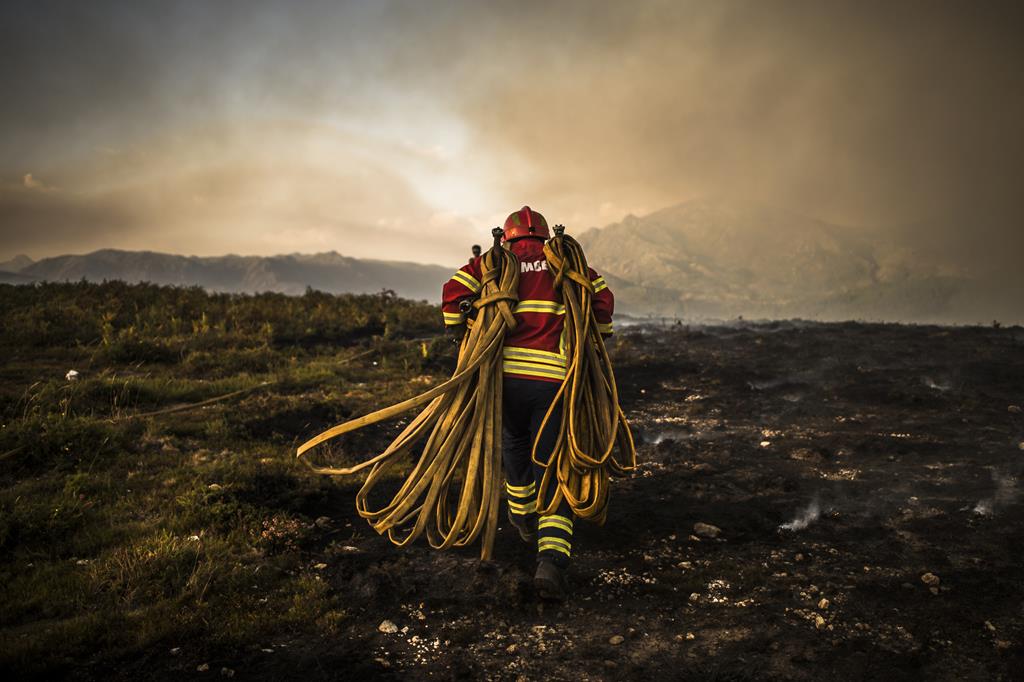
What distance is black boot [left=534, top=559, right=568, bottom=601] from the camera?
344 cm

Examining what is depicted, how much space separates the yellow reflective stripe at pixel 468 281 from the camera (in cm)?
406

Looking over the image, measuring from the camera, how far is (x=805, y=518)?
15.3 ft

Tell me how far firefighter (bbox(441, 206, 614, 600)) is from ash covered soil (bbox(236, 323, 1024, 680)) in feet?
1.83

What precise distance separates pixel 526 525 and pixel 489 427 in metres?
0.94

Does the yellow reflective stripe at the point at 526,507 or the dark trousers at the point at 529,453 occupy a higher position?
the dark trousers at the point at 529,453

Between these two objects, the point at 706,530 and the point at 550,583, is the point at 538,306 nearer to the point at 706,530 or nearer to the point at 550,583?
the point at 550,583

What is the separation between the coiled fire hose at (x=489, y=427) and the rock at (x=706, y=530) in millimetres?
954

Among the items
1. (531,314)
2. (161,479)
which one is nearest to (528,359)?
(531,314)

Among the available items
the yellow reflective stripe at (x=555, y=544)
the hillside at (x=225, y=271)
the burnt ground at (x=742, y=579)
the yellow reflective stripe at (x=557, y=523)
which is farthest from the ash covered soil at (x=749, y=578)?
the hillside at (x=225, y=271)

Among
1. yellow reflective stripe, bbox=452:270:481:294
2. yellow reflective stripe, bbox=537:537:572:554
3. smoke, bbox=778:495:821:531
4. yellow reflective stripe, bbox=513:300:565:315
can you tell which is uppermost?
yellow reflective stripe, bbox=452:270:481:294

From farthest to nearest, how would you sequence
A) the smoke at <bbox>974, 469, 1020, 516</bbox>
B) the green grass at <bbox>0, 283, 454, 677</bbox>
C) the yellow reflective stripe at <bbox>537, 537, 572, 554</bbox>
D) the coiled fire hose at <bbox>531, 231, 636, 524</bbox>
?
the smoke at <bbox>974, 469, 1020, 516</bbox> < the coiled fire hose at <bbox>531, 231, 636, 524</bbox> < the yellow reflective stripe at <bbox>537, 537, 572, 554</bbox> < the green grass at <bbox>0, 283, 454, 677</bbox>

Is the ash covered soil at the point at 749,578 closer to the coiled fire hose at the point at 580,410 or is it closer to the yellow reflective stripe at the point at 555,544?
the yellow reflective stripe at the point at 555,544

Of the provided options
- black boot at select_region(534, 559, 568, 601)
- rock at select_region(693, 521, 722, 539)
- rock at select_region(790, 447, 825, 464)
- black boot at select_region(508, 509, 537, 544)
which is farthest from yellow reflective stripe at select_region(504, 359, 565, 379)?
rock at select_region(790, 447, 825, 464)

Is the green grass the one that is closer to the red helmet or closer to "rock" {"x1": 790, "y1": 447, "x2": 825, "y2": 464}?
the red helmet
